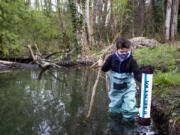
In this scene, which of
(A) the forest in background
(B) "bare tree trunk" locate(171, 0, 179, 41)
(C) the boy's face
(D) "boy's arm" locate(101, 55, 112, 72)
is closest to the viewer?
(C) the boy's face

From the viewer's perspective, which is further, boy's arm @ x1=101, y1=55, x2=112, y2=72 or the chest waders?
boy's arm @ x1=101, y1=55, x2=112, y2=72

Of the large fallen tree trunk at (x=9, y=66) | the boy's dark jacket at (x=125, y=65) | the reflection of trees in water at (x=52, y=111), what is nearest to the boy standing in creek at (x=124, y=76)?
the boy's dark jacket at (x=125, y=65)

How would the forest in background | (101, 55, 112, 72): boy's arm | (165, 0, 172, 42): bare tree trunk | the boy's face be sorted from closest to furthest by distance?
the boy's face, (101, 55, 112, 72): boy's arm, the forest in background, (165, 0, 172, 42): bare tree trunk

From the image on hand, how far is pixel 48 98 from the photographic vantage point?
14.6 feet

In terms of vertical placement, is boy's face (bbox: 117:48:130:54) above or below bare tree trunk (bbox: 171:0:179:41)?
below

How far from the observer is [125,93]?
3070 millimetres

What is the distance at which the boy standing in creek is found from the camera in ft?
9.45

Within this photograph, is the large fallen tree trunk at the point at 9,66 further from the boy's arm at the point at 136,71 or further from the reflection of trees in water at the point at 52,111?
the boy's arm at the point at 136,71

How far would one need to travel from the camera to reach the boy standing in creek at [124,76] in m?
2.88

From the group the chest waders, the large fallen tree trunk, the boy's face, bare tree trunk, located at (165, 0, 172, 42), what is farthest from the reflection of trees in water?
bare tree trunk, located at (165, 0, 172, 42)

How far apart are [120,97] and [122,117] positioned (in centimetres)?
40

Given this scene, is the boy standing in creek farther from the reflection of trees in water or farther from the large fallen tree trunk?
the large fallen tree trunk

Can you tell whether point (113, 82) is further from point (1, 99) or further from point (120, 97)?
point (1, 99)

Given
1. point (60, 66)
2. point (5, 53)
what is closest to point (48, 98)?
point (60, 66)
